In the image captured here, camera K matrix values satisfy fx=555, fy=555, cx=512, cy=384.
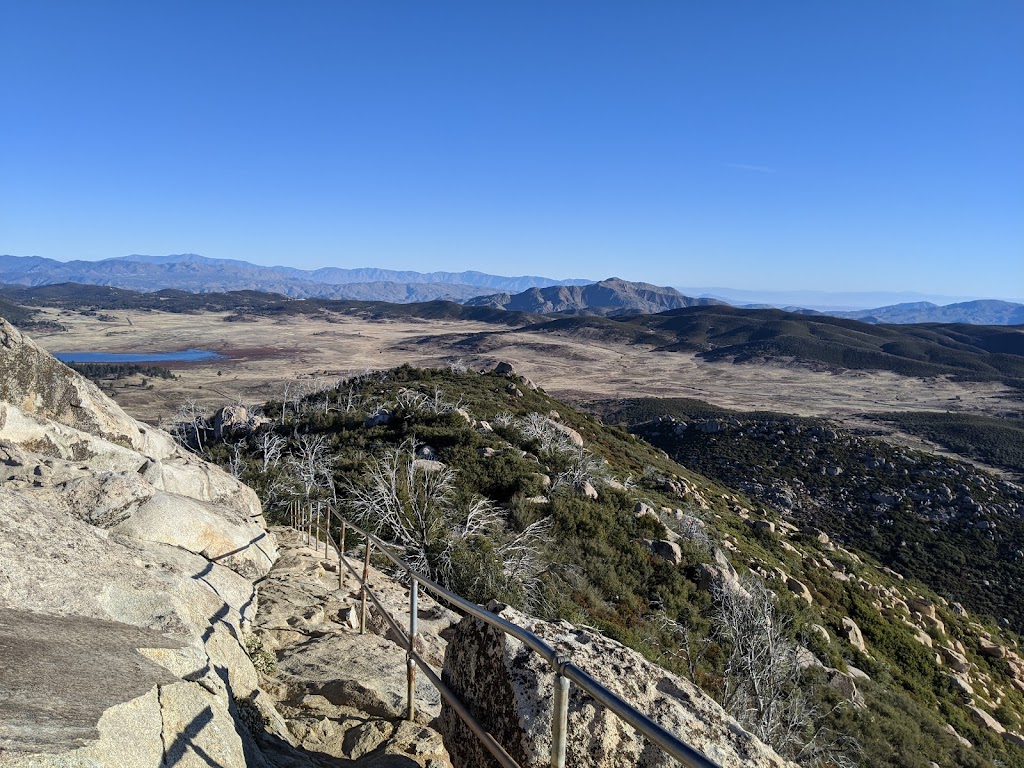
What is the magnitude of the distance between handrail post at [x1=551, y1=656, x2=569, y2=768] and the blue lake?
359 feet

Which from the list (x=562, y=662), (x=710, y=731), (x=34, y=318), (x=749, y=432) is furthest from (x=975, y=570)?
(x=34, y=318)

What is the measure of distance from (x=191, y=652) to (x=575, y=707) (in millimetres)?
2611

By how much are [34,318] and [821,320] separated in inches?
7971

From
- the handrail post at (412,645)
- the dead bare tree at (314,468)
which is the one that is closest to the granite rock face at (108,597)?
the handrail post at (412,645)

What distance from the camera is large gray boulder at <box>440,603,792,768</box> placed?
122 inches

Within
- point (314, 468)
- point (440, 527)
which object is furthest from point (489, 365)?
point (440, 527)

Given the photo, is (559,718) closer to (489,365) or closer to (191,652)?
(191,652)

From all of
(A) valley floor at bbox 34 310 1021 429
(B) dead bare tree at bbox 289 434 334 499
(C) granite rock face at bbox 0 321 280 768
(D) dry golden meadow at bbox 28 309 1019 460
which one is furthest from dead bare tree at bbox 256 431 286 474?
(D) dry golden meadow at bbox 28 309 1019 460

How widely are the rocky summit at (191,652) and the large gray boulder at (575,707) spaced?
0.04ft

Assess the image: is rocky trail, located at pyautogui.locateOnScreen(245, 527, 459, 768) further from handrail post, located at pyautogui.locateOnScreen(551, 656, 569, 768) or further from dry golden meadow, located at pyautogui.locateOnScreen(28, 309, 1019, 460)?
dry golden meadow, located at pyautogui.locateOnScreen(28, 309, 1019, 460)

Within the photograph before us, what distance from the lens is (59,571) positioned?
393 cm

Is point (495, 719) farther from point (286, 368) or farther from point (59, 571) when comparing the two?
point (286, 368)

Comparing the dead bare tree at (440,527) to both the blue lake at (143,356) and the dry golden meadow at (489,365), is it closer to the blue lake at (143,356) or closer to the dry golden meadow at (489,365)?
the dry golden meadow at (489,365)

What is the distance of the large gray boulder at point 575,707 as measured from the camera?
10.2 ft
